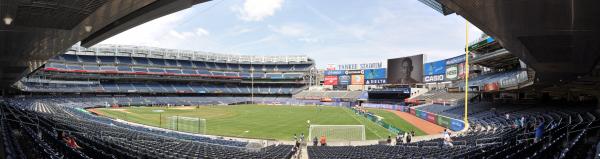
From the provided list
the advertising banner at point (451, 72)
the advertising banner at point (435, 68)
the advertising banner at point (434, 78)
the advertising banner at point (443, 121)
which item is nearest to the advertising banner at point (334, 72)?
the advertising banner at point (435, 68)

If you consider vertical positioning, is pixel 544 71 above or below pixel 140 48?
below

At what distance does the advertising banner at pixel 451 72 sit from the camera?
66.4 metres

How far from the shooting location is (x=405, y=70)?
75.8 meters

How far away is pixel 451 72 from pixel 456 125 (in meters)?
34.5

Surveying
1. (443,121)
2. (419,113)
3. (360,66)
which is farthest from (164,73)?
(443,121)

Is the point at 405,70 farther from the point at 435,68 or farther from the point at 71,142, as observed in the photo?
the point at 71,142

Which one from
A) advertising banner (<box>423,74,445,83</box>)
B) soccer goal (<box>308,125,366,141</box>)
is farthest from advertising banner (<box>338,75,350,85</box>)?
soccer goal (<box>308,125,366,141</box>)

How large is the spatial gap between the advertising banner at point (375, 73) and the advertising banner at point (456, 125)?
47.5 metres

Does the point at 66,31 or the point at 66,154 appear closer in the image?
the point at 66,154

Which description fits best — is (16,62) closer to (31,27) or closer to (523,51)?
(31,27)

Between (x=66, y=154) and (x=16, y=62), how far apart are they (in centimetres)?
911

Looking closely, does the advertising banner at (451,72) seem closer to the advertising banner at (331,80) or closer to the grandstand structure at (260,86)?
the grandstand structure at (260,86)

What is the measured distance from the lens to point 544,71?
50.4 ft

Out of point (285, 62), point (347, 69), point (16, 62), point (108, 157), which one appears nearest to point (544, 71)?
A: point (108, 157)
